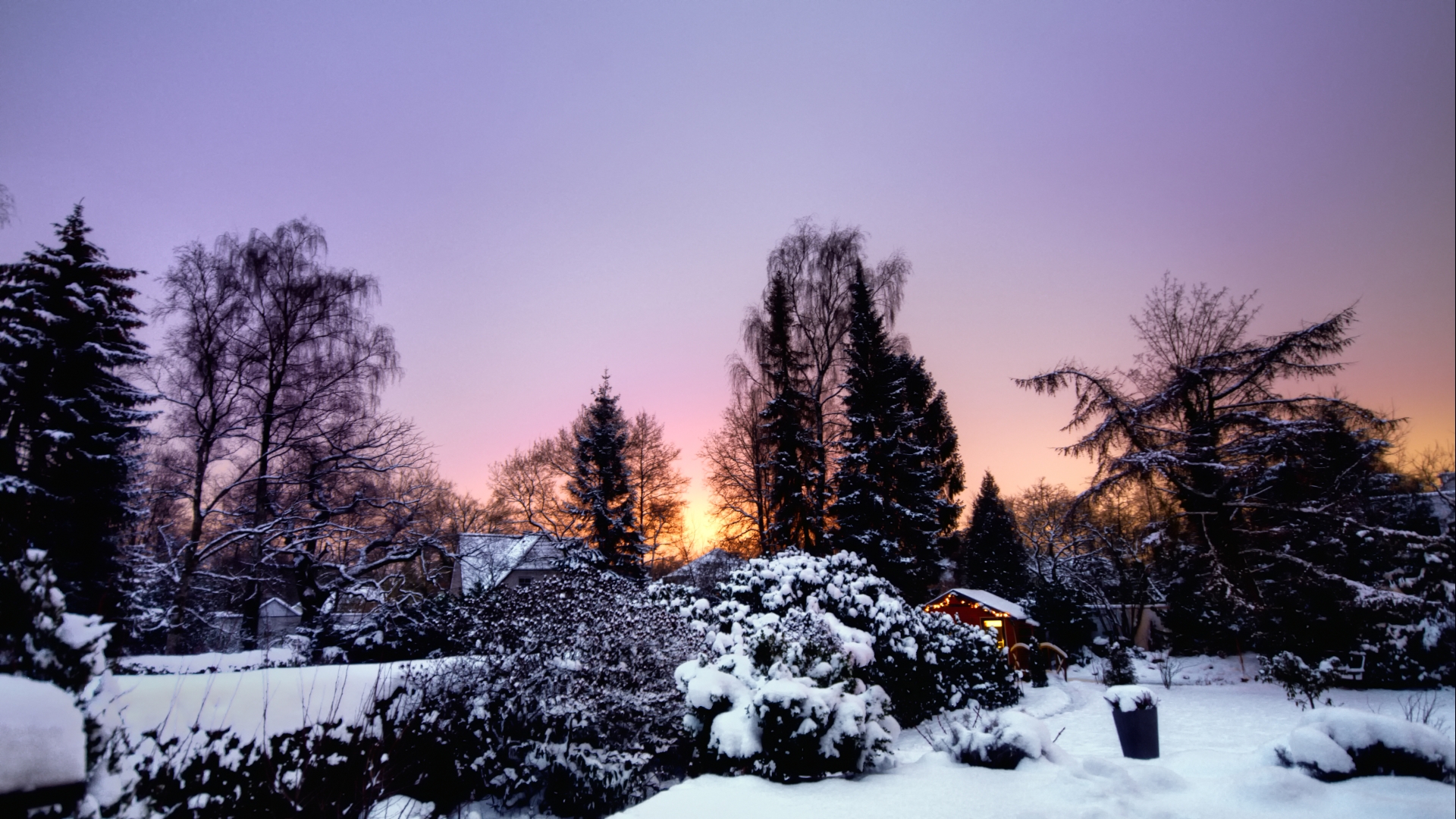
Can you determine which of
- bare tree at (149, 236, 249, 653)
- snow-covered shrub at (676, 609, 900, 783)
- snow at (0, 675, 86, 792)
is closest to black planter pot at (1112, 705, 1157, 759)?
snow-covered shrub at (676, 609, 900, 783)

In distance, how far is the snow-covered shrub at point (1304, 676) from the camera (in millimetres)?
7305

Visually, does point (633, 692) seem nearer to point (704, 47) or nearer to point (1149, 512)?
point (704, 47)

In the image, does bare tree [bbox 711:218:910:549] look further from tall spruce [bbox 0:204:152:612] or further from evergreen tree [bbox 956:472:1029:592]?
tall spruce [bbox 0:204:152:612]

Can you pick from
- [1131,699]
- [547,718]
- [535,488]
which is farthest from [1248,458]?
[535,488]

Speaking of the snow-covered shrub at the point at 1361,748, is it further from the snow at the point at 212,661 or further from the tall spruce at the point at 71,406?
Result: the snow at the point at 212,661

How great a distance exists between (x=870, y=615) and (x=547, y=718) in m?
6.11

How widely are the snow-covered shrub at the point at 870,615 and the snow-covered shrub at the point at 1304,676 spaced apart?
459 centimetres

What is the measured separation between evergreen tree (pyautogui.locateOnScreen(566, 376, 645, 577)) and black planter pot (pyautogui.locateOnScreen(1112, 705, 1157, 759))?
14.6 metres

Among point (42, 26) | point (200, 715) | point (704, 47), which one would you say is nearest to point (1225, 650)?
point (704, 47)

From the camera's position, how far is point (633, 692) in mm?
5934

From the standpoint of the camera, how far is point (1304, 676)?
23.9ft

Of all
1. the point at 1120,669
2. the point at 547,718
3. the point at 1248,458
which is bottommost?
the point at 1120,669

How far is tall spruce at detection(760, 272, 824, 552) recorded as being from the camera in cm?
1758

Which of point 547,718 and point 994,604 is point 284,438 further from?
point 994,604
